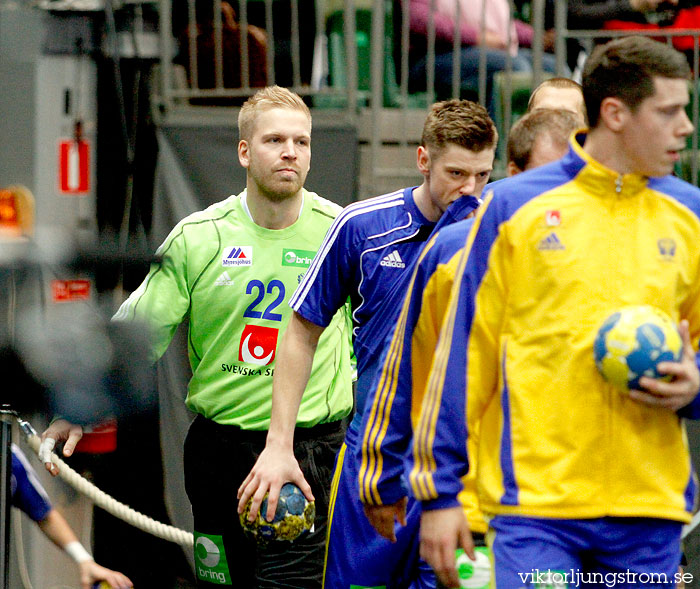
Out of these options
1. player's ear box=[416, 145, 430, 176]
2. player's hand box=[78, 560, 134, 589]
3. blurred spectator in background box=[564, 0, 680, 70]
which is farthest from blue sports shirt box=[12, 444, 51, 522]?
blurred spectator in background box=[564, 0, 680, 70]

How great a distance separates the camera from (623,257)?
3.30m

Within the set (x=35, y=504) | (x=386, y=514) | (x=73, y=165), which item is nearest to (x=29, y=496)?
(x=35, y=504)

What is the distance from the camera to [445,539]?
129 inches

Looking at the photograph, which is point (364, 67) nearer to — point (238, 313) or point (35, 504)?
point (238, 313)

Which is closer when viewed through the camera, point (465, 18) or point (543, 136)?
point (543, 136)

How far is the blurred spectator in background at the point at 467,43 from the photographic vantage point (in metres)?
7.53

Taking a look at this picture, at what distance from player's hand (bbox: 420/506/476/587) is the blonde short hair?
8.63 ft

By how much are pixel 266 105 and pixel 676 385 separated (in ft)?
9.20

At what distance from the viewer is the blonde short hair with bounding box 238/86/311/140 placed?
18.0 ft

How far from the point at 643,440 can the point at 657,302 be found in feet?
1.21

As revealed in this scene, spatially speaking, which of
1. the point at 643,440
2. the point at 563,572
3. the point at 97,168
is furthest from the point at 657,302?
the point at 97,168

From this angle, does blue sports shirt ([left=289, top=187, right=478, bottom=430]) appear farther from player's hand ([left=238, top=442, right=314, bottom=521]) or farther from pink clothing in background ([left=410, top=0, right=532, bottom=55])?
pink clothing in background ([left=410, top=0, right=532, bottom=55])

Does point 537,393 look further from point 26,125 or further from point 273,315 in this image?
point 26,125

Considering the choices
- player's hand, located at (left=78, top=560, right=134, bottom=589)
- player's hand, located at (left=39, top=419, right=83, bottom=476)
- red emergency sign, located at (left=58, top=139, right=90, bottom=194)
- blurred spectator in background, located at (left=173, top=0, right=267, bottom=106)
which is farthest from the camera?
blurred spectator in background, located at (left=173, top=0, right=267, bottom=106)
